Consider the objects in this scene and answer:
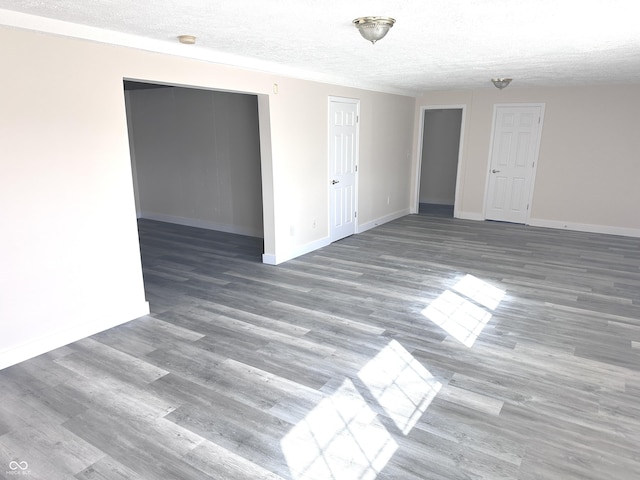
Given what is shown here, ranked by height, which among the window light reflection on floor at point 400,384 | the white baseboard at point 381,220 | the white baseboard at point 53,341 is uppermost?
the white baseboard at point 381,220

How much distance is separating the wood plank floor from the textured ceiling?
2308 millimetres

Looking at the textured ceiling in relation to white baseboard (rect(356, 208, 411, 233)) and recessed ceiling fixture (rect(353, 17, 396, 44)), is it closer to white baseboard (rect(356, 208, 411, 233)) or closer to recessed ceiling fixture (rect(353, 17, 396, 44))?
recessed ceiling fixture (rect(353, 17, 396, 44))

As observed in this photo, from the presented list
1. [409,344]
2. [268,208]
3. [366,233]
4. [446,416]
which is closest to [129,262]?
[268,208]

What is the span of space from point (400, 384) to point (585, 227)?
5.80 meters

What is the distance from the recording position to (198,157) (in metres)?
7.08

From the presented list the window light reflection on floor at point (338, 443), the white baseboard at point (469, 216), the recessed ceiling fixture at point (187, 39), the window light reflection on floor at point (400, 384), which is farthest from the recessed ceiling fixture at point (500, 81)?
the window light reflection on floor at point (338, 443)

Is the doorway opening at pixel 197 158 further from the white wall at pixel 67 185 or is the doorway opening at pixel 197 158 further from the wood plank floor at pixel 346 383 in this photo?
the white wall at pixel 67 185

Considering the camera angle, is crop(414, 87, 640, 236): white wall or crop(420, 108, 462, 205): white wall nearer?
crop(414, 87, 640, 236): white wall

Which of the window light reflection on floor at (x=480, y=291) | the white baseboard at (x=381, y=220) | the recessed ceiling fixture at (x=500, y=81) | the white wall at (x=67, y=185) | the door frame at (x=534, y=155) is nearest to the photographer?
the white wall at (x=67, y=185)

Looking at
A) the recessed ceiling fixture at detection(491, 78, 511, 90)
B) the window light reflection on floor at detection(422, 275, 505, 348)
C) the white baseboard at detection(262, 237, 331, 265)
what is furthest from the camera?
the recessed ceiling fixture at detection(491, 78, 511, 90)

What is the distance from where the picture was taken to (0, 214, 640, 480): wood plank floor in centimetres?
216

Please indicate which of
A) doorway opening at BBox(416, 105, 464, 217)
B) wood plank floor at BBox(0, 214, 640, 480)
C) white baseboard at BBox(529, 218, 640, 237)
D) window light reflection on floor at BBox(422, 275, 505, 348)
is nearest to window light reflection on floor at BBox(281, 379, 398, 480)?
wood plank floor at BBox(0, 214, 640, 480)

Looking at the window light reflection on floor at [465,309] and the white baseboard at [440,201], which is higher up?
the white baseboard at [440,201]

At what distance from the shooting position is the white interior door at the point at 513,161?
721cm
